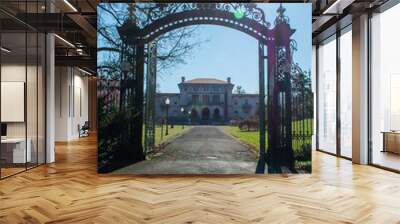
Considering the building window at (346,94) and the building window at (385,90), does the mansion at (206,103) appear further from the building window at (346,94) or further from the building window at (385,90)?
the building window at (346,94)

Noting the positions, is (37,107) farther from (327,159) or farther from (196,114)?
(327,159)

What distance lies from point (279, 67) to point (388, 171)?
290 centimetres

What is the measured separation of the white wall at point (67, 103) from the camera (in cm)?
1466

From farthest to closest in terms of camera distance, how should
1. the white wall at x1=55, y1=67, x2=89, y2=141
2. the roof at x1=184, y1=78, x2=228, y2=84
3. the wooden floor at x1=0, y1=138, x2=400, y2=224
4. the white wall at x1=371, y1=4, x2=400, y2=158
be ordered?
the white wall at x1=55, y1=67, x2=89, y2=141, the white wall at x1=371, y1=4, x2=400, y2=158, the roof at x1=184, y1=78, x2=228, y2=84, the wooden floor at x1=0, y1=138, x2=400, y2=224

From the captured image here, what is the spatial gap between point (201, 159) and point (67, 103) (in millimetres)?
9934

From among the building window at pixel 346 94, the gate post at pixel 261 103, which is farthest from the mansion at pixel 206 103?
the building window at pixel 346 94

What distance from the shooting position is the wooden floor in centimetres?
393

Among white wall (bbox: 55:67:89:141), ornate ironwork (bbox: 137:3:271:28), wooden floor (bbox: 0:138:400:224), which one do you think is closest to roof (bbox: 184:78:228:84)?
ornate ironwork (bbox: 137:3:271:28)

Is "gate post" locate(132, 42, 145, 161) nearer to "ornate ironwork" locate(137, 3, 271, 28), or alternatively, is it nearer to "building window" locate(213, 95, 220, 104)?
"ornate ironwork" locate(137, 3, 271, 28)

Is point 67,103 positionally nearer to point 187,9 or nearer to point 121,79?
point 121,79

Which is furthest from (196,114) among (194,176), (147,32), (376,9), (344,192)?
(376,9)

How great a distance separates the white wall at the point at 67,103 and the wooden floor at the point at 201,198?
816 cm

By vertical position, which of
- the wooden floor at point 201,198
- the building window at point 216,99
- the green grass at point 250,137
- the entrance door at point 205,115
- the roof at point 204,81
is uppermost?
the roof at point 204,81

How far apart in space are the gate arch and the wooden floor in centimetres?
57
